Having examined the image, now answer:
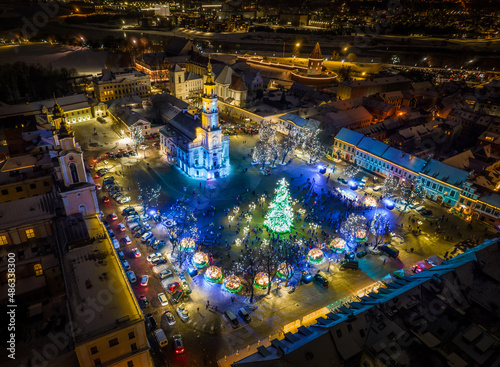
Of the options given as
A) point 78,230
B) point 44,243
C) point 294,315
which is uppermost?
point 78,230

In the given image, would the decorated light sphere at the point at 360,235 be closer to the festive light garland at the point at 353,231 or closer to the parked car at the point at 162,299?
the festive light garland at the point at 353,231

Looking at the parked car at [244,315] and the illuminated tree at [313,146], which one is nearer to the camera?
the parked car at [244,315]

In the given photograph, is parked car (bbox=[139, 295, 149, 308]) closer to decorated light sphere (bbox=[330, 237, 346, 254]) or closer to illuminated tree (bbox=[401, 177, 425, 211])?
decorated light sphere (bbox=[330, 237, 346, 254])

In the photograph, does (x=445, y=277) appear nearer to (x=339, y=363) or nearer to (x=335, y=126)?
(x=339, y=363)

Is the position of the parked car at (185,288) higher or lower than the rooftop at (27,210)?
lower

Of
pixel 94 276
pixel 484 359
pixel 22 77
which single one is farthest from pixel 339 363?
pixel 22 77

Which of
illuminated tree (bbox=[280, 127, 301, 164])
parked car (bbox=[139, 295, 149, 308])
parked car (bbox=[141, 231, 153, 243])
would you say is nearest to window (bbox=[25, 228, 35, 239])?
parked car (bbox=[141, 231, 153, 243])

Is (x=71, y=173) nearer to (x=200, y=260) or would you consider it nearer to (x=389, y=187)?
(x=200, y=260)

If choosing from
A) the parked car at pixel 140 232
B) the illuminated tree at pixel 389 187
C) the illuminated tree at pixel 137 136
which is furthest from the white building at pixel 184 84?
the illuminated tree at pixel 389 187
